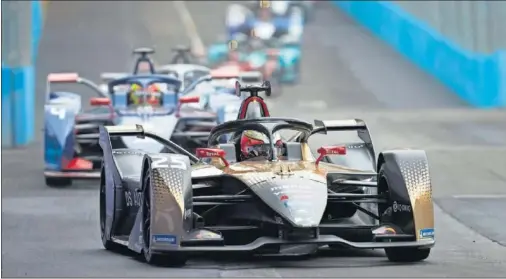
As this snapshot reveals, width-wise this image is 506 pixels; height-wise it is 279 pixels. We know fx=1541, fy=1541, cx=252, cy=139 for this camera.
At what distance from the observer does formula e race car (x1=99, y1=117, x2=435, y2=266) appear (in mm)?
11930

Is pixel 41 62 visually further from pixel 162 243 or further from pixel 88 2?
pixel 162 243

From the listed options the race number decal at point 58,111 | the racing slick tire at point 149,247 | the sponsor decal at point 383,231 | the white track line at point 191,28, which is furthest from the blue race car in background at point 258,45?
the sponsor decal at point 383,231

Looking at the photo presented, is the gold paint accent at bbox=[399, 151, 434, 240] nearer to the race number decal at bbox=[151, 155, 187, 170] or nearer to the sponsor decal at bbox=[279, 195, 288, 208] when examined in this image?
the sponsor decal at bbox=[279, 195, 288, 208]

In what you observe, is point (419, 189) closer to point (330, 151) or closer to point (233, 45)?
point (330, 151)

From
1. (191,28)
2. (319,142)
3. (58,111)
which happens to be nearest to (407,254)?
(58,111)

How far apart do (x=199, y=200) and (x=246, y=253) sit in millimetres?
627

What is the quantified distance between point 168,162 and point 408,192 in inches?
76.5

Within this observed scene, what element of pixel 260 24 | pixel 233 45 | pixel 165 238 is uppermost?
pixel 260 24

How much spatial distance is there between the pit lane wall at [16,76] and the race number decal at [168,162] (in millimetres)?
15755

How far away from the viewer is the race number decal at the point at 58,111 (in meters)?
20.8

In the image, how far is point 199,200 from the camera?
40.8 feet

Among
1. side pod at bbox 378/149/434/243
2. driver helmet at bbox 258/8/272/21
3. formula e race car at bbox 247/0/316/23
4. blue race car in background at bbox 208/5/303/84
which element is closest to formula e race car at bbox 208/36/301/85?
blue race car in background at bbox 208/5/303/84

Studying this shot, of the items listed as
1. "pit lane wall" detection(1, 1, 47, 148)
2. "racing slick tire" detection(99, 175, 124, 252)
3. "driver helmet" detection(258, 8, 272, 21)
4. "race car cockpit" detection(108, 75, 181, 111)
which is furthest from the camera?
"driver helmet" detection(258, 8, 272, 21)

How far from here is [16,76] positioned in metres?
28.5
